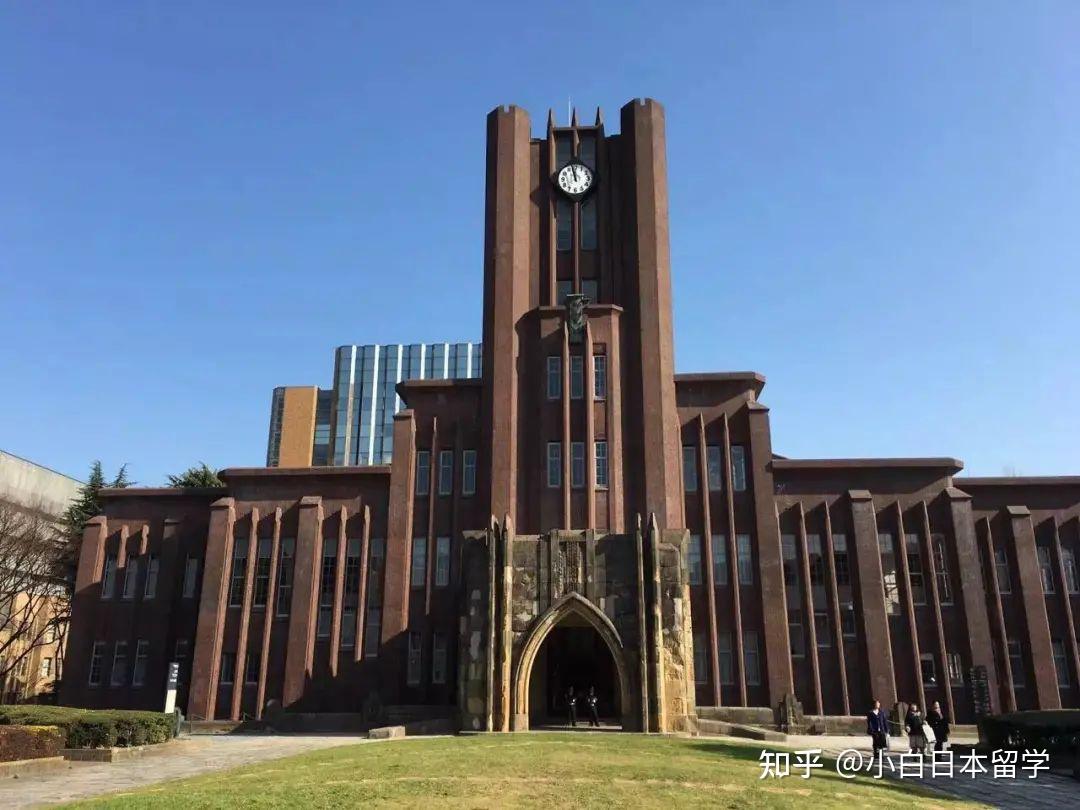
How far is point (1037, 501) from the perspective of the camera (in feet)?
130

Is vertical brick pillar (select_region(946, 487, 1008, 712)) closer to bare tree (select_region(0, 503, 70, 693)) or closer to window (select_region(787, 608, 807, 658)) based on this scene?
window (select_region(787, 608, 807, 658))

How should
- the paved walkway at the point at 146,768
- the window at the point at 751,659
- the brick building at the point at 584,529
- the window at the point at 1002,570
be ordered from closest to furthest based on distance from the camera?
the paved walkway at the point at 146,768
the window at the point at 751,659
the brick building at the point at 584,529
the window at the point at 1002,570

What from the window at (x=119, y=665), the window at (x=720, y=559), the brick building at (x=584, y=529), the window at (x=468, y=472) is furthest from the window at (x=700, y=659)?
the window at (x=119, y=665)

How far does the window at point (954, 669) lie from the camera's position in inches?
1419

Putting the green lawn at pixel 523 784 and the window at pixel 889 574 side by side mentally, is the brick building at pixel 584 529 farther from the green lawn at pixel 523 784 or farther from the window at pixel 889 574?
the green lawn at pixel 523 784

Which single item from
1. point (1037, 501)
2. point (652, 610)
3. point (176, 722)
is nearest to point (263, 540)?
point (176, 722)

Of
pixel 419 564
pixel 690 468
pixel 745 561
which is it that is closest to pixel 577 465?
pixel 690 468

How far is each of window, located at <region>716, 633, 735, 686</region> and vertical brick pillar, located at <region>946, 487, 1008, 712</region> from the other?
9.94 metres

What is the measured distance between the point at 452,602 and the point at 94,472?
3379 centimetres

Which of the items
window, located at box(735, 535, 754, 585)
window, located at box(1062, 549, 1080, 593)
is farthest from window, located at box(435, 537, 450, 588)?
window, located at box(1062, 549, 1080, 593)

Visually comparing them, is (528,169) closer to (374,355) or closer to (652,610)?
(652,610)

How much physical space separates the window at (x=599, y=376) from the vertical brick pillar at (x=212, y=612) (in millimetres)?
18106

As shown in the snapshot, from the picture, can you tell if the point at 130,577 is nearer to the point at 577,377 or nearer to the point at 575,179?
the point at 577,377

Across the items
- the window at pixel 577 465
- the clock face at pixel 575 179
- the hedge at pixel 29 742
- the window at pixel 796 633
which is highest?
the clock face at pixel 575 179
